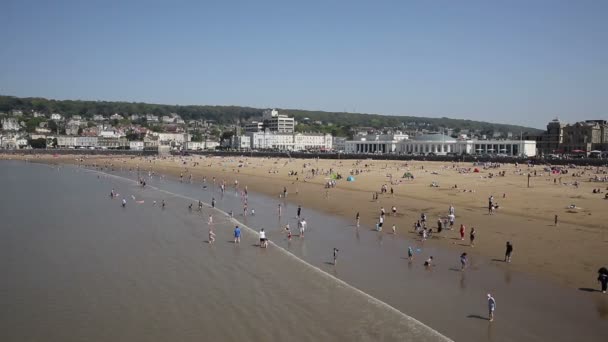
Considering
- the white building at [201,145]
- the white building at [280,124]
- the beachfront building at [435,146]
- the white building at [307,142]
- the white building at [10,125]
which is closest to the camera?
the beachfront building at [435,146]

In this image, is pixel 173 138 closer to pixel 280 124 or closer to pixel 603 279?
pixel 280 124

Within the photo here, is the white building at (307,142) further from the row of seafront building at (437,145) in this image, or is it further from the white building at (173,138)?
the white building at (173,138)

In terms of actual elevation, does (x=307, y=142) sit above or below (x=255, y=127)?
below

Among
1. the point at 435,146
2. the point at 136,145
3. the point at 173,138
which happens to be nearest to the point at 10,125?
the point at 173,138

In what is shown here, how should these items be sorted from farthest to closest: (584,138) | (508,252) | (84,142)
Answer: (84,142) → (584,138) → (508,252)

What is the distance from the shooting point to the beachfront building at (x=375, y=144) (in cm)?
11488

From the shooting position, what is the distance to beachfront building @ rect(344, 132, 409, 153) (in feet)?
377

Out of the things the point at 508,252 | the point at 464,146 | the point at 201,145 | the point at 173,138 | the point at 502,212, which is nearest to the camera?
the point at 508,252

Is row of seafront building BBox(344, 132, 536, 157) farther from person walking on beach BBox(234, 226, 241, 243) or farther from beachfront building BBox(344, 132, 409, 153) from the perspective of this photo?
person walking on beach BBox(234, 226, 241, 243)

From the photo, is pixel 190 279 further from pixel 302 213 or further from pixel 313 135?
pixel 313 135

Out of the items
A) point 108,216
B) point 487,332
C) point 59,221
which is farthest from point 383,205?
point 487,332

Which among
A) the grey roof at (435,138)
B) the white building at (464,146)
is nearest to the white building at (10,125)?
the white building at (464,146)

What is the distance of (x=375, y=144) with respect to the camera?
118 m

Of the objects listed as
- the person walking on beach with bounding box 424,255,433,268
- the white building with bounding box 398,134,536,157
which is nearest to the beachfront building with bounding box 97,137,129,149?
the white building with bounding box 398,134,536,157
